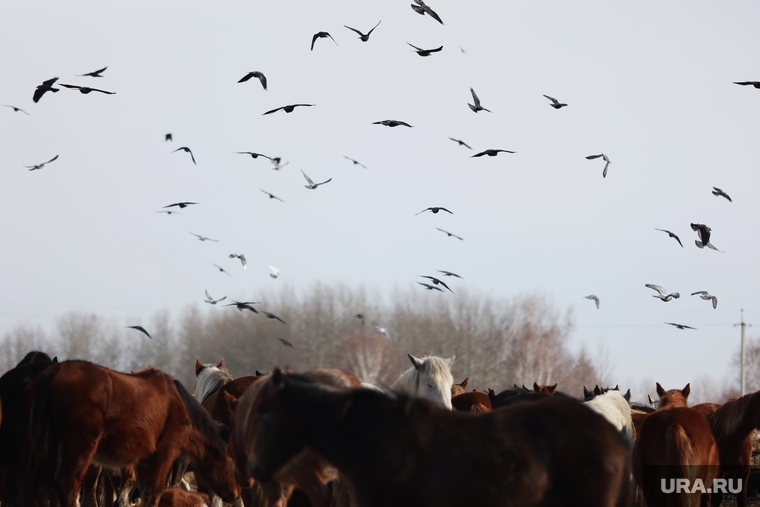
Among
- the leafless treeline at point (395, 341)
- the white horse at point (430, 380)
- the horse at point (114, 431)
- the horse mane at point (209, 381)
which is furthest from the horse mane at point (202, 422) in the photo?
the leafless treeline at point (395, 341)

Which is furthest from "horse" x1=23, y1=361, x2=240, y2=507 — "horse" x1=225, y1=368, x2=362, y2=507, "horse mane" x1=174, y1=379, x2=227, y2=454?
"horse" x1=225, y1=368, x2=362, y2=507

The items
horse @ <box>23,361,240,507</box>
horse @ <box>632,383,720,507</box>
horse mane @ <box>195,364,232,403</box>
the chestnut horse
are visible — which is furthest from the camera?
horse mane @ <box>195,364,232,403</box>

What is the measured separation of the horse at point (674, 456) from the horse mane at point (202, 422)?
14.6 ft

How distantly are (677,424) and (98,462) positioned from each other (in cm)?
579

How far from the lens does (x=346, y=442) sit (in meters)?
4.98

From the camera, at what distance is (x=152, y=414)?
901 centimetres

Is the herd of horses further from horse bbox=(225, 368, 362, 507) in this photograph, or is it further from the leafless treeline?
the leafless treeline

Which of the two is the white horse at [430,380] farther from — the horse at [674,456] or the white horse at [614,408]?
the horse at [674,456]

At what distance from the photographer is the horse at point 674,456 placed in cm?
764

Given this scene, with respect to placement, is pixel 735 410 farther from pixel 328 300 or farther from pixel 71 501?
pixel 328 300

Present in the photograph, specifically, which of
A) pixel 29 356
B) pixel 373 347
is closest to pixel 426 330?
pixel 373 347

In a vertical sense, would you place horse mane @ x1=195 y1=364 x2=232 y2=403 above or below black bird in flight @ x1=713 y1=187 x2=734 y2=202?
below

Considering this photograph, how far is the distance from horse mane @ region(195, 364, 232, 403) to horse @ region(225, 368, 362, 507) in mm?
4651

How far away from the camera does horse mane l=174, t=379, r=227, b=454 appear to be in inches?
369
